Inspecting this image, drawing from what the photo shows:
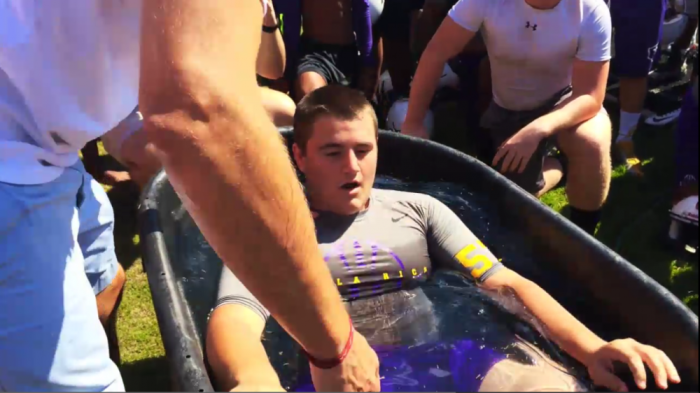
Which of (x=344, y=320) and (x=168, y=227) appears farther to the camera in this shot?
(x=168, y=227)

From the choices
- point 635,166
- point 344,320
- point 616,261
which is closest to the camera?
point 344,320

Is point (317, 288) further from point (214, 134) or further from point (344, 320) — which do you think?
point (214, 134)

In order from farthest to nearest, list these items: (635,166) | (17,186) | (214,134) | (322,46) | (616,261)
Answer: (322,46) → (635,166) → (616,261) → (17,186) → (214,134)

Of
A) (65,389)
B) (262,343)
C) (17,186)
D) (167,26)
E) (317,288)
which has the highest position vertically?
(167,26)

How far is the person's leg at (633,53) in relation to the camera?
1.58 metres

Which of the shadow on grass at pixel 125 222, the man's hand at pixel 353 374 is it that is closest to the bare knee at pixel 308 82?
the shadow on grass at pixel 125 222

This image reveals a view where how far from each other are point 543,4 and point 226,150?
205 centimetres

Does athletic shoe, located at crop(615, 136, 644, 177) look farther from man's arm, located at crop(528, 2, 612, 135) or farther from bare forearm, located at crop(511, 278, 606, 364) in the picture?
bare forearm, located at crop(511, 278, 606, 364)

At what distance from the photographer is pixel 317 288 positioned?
2.66ft

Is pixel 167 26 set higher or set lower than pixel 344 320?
higher

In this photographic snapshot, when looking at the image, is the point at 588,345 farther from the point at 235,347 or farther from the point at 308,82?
the point at 308,82

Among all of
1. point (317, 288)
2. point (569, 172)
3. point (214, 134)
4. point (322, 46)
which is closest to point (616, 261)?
point (569, 172)

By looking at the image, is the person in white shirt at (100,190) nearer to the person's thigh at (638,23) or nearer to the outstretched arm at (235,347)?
the outstretched arm at (235,347)

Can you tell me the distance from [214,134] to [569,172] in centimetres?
199
